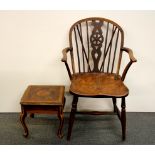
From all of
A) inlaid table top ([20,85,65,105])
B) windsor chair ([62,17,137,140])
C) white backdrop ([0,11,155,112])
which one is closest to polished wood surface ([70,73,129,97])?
windsor chair ([62,17,137,140])

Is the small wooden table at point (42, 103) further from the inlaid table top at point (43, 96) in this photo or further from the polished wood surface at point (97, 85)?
the polished wood surface at point (97, 85)

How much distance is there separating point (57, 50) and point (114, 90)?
737mm

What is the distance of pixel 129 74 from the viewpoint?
2375mm

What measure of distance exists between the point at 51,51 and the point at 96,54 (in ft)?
1.46

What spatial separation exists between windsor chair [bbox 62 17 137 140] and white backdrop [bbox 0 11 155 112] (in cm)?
9

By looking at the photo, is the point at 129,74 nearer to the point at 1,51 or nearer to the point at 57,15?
the point at 57,15

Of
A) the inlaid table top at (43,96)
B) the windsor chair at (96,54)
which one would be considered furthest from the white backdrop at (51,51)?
the inlaid table top at (43,96)

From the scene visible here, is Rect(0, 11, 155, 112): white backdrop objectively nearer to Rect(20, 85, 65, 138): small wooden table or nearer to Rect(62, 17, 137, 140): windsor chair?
Rect(62, 17, 137, 140): windsor chair

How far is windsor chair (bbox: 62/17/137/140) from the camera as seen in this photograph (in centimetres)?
205

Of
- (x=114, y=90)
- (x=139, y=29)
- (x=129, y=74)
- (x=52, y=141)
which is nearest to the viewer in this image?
(x=114, y=90)

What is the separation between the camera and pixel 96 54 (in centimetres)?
225

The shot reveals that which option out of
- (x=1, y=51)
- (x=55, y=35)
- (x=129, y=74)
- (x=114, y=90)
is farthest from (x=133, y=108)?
(x=1, y=51)

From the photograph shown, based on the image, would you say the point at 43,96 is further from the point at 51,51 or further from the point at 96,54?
the point at 96,54

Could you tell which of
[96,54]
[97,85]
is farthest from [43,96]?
[96,54]
